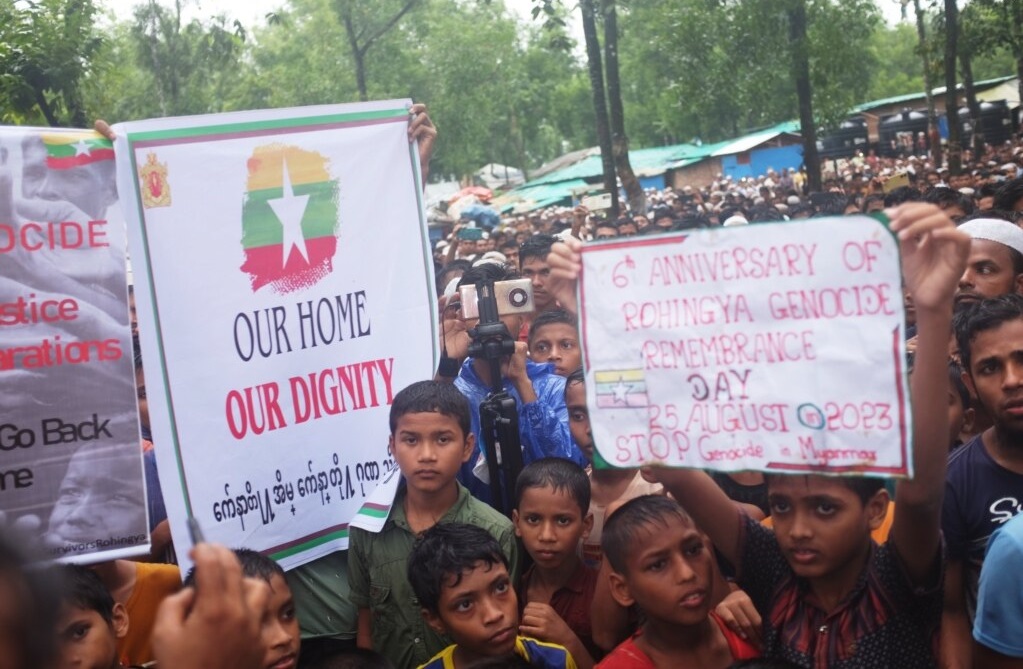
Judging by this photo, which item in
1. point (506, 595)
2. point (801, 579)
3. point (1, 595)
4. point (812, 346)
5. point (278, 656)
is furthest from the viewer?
point (506, 595)

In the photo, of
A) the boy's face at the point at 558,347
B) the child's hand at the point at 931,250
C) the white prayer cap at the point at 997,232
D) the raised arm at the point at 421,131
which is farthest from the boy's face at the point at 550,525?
the white prayer cap at the point at 997,232

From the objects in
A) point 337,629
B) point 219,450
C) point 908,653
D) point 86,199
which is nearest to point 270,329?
point 219,450

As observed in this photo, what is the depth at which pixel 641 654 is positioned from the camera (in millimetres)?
2852

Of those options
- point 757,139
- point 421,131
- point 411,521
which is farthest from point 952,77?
point 757,139

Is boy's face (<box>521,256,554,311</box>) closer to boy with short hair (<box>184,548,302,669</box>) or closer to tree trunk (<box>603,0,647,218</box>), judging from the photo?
boy with short hair (<box>184,548,302,669</box>)

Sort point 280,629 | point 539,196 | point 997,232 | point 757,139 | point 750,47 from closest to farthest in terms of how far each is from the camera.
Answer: point 280,629
point 997,232
point 750,47
point 539,196
point 757,139

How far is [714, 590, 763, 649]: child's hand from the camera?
112 inches

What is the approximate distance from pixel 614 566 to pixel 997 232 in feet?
9.52

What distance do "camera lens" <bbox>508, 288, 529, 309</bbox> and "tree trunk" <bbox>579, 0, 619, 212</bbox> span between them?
11.5 metres

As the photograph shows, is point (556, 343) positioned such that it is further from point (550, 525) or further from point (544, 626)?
point (544, 626)

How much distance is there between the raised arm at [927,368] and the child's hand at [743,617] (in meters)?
0.49

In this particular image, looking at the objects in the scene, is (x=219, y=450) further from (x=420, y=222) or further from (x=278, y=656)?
(x=420, y=222)

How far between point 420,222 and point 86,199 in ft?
3.70

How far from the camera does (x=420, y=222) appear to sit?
12.9 feet
